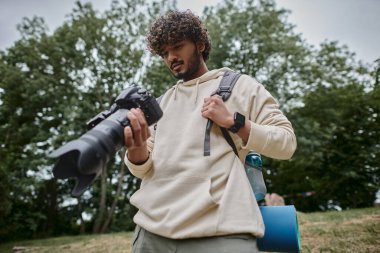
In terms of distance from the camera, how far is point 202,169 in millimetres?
1467

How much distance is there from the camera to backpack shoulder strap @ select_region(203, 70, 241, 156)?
1.53m

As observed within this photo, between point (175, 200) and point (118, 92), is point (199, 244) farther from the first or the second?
point (118, 92)

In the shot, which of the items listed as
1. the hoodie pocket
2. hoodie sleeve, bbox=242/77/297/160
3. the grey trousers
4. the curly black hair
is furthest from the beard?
the grey trousers

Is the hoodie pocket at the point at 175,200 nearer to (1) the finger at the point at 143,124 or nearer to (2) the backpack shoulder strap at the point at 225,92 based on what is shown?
(2) the backpack shoulder strap at the point at 225,92

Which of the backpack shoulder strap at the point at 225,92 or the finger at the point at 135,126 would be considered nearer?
the finger at the point at 135,126

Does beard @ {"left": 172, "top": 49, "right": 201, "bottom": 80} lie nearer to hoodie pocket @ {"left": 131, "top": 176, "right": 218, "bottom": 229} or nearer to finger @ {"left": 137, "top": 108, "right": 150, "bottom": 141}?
finger @ {"left": 137, "top": 108, "right": 150, "bottom": 141}

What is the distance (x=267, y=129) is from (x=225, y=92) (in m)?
0.30

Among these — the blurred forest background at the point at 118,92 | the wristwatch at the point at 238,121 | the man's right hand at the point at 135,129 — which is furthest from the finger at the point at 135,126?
the blurred forest background at the point at 118,92

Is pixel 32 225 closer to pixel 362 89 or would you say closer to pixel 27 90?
pixel 27 90

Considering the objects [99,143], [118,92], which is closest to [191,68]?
[99,143]

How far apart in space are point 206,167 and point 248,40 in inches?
638

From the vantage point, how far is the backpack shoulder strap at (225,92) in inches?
60.2

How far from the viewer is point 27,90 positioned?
50.0ft

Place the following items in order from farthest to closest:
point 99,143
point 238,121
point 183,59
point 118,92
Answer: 1. point 118,92
2. point 183,59
3. point 238,121
4. point 99,143
